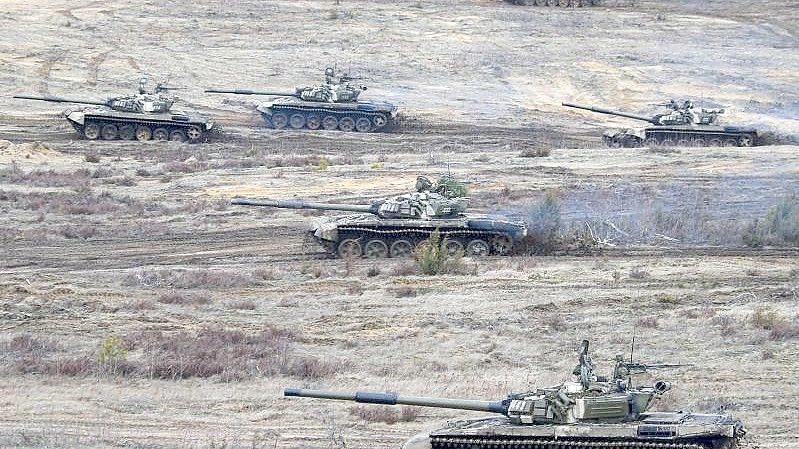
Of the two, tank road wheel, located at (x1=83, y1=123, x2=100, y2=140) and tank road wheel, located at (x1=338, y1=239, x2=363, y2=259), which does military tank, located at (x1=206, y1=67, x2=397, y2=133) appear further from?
tank road wheel, located at (x1=338, y1=239, x2=363, y2=259)

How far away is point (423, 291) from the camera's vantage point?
26.0m

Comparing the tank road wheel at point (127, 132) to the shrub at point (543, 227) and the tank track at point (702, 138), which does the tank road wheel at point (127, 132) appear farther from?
the shrub at point (543, 227)

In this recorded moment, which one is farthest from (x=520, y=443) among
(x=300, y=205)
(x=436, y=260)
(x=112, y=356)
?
(x=300, y=205)

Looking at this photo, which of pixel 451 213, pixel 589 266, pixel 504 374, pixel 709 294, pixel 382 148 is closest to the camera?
pixel 504 374

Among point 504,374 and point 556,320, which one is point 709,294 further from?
point 504,374

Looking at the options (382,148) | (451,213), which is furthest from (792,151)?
(451,213)

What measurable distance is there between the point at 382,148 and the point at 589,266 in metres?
17.5

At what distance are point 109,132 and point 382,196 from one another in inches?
518

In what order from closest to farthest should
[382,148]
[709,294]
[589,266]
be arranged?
[709,294], [589,266], [382,148]

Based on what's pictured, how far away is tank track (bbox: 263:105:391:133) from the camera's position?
48281 mm

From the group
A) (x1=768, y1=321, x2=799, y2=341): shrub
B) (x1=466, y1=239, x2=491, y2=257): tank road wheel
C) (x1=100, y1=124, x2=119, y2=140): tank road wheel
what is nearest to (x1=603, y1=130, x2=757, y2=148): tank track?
(x1=100, y1=124, x2=119, y2=140): tank road wheel

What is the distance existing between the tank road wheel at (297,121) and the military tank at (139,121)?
3.58m

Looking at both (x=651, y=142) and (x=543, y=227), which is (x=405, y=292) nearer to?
(x=543, y=227)

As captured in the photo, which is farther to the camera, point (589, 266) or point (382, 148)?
point (382, 148)
